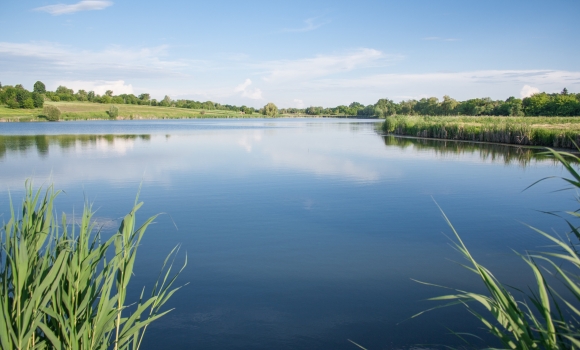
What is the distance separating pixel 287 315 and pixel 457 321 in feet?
5.62

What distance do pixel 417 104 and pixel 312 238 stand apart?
77591 mm

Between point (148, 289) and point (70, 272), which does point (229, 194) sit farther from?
point (70, 272)

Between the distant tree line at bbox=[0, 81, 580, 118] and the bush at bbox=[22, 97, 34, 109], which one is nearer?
the distant tree line at bbox=[0, 81, 580, 118]

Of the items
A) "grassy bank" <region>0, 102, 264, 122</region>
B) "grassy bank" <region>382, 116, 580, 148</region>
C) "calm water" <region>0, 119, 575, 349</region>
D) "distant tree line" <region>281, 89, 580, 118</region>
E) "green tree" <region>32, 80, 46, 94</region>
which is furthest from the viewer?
"green tree" <region>32, 80, 46, 94</region>

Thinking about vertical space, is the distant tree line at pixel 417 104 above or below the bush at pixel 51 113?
above

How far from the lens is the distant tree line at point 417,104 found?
4569 cm

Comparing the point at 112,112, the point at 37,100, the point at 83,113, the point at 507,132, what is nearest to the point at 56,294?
the point at 507,132

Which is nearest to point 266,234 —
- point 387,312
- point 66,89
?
point 387,312

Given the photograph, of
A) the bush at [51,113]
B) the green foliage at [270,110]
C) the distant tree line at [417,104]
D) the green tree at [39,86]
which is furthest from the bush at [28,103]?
the green foliage at [270,110]

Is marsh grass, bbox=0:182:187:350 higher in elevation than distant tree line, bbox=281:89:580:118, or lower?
lower

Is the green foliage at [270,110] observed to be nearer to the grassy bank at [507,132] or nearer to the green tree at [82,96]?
the green tree at [82,96]

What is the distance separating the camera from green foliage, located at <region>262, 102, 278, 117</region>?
118 meters

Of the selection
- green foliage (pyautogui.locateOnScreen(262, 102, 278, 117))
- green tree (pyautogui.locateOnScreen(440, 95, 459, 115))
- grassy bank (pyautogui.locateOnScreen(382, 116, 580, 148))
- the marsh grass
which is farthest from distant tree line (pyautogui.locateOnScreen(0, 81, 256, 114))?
the marsh grass

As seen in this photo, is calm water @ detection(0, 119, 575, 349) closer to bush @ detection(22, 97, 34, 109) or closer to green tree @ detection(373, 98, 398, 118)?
bush @ detection(22, 97, 34, 109)
